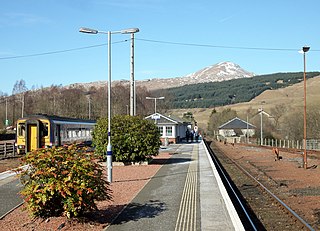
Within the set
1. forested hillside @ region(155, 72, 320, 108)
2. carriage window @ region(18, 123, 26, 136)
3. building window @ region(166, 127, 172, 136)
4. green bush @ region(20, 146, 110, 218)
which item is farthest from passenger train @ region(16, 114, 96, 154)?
forested hillside @ region(155, 72, 320, 108)

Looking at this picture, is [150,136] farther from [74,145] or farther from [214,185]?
[74,145]

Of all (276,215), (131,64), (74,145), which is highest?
(131,64)

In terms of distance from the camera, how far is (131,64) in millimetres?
28703

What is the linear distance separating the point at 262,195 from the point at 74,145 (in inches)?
366

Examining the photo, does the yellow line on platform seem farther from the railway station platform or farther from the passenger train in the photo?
the passenger train

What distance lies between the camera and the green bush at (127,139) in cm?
2442

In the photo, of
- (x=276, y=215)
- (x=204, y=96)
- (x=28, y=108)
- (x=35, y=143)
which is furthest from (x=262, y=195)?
(x=204, y=96)

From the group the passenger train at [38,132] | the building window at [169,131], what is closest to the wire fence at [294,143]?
the building window at [169,131]

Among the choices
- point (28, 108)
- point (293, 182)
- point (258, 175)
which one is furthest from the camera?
point (28, 108)

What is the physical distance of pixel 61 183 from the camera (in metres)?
9.20

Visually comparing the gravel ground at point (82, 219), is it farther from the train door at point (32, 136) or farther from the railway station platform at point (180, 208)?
the train door at point (32, 136)

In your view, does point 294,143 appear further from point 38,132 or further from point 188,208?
point 188,208

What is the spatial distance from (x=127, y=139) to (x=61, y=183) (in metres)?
15.3

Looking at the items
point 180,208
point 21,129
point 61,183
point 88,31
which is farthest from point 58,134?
point 61,183
